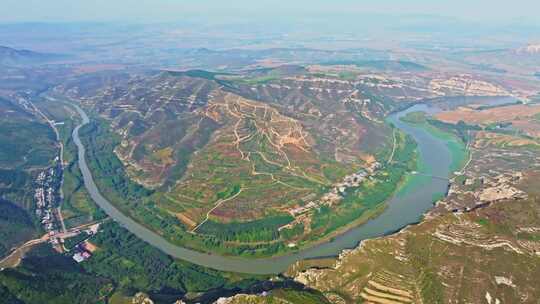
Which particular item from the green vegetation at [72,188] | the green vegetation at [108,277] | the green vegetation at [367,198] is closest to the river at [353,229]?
the green vegetation at [72,188]

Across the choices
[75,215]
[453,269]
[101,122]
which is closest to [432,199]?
[453,269]

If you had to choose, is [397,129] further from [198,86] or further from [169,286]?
[169,286]

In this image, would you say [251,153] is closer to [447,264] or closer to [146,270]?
[146,270]

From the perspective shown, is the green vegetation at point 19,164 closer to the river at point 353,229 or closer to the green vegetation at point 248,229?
the river at point 353,229

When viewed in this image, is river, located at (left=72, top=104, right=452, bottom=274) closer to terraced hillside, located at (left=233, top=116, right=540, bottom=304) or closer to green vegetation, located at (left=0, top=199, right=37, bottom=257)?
terraced hillside, located at (left=233, top=116, right=540, bottom=304)

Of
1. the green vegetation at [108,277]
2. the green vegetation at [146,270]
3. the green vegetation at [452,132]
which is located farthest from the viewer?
the green vegetation at [452,132]

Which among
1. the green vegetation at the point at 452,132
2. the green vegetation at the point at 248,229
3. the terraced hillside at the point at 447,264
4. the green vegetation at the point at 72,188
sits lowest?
the green vegetation at the point at 72,188

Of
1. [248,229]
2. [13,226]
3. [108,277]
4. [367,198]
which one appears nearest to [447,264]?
[248,229]
